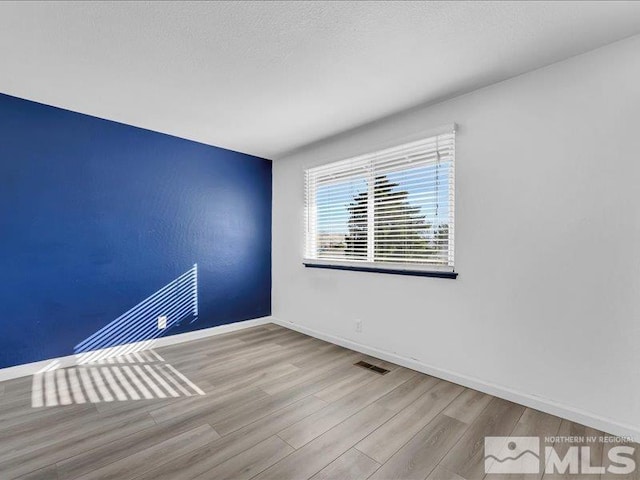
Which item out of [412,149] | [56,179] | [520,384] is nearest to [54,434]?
[56,179]

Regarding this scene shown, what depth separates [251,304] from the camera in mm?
4406

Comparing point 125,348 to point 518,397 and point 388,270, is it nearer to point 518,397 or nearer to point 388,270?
point 388,270

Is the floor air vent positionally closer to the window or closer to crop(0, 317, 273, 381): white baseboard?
the window

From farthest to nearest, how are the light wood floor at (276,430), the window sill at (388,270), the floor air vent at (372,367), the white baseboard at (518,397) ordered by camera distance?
the floor air vent at (372,367) < the window sill at (388,270) < the white baseboard at (518,397) < the light wood floor at (276,430)

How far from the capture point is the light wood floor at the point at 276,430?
1.63m

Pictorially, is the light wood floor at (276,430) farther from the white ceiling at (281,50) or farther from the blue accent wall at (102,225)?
the white ceiling at (281,50)

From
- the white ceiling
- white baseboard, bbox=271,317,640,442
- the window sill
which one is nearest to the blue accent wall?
the white ceiling

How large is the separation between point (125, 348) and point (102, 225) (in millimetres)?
1325

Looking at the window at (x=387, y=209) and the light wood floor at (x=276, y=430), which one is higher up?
the window at (x=387, y=209)

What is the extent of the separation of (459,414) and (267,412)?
133 centimetres

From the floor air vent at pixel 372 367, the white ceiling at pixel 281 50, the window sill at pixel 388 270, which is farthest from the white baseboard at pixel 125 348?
Result: the white ceiling at pixel 281 50

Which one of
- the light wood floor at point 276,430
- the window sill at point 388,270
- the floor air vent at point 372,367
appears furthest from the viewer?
the floor air vent at point 372,367

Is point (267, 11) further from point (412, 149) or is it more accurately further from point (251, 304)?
point (251, 304)

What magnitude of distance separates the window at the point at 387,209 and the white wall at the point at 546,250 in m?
0.14
